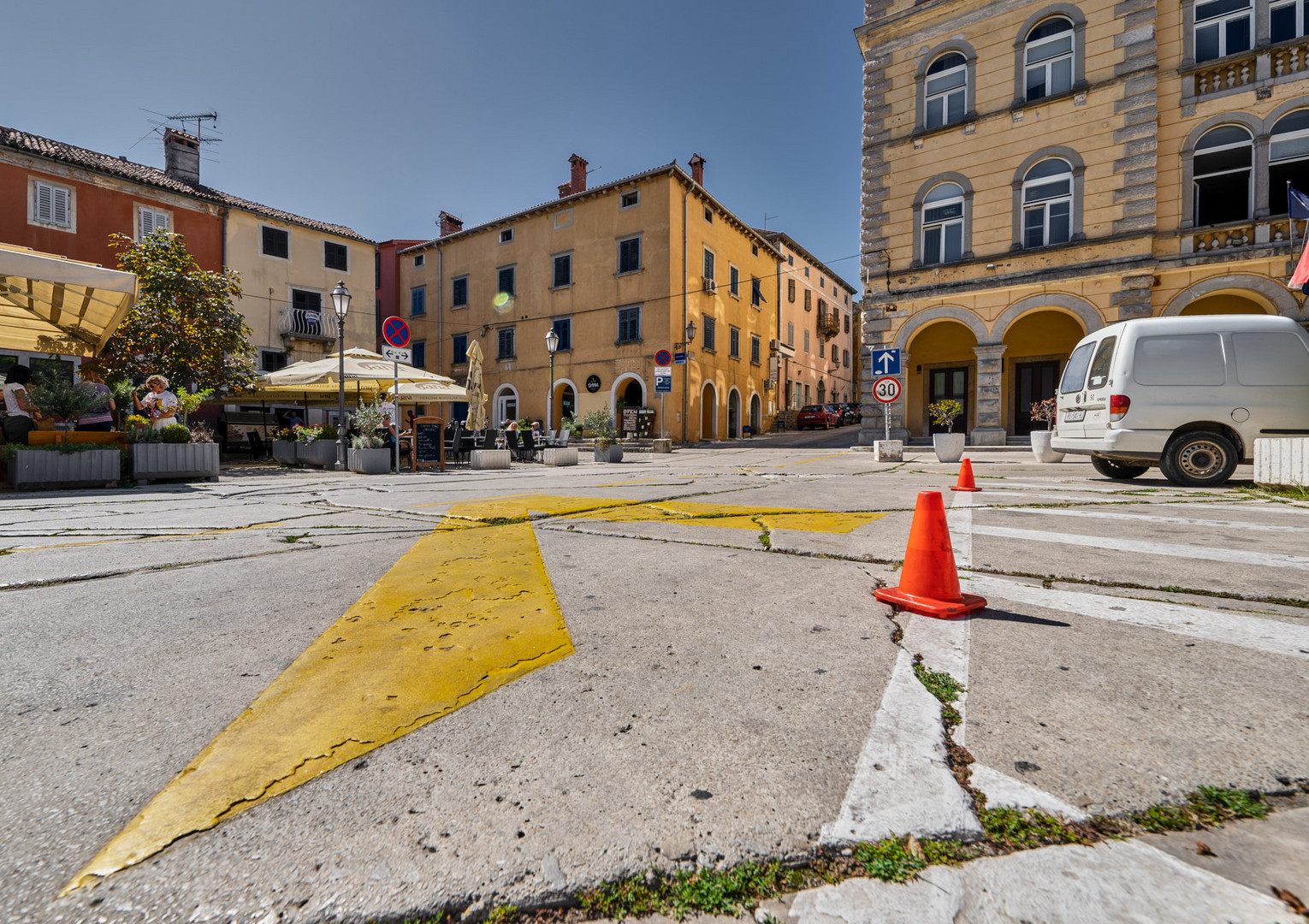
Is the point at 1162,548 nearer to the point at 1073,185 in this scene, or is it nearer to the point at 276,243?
the point at 1073,185

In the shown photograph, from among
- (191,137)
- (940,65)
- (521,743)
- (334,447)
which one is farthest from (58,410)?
(940,65)

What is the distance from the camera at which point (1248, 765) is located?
4.21 feet

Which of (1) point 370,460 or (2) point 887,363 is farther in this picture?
(2) point 887,363

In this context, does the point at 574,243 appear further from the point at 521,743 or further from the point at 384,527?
the point at 521,743

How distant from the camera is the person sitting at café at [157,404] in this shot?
9.22 m

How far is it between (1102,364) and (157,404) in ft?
46.0

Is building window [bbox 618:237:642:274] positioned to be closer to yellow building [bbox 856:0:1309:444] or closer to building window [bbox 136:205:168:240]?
yellow building [bbox 856:0:1309:444]

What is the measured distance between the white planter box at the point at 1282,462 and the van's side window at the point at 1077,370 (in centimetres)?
194

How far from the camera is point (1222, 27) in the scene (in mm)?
14039

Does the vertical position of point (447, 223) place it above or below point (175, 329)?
above

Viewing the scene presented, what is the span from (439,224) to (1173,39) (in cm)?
3008

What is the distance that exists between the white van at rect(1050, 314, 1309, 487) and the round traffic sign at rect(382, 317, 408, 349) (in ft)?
34.9

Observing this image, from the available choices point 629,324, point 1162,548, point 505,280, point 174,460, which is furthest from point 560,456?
point 505,280

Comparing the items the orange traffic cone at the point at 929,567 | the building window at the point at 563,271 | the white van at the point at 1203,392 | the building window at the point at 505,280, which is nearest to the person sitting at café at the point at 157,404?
the orange traffic cone at the point at 929,567
